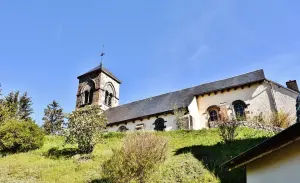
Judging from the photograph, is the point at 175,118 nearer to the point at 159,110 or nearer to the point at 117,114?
the point at 159,110

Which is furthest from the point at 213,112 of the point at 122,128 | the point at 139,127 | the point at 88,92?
the point at 88,92

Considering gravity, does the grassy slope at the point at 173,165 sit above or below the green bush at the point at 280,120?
below

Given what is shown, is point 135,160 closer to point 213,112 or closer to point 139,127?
point 213,112

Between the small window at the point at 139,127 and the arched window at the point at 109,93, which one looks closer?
the small window at the point at 139,127

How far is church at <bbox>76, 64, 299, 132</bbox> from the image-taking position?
19875mm

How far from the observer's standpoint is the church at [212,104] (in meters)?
19.9

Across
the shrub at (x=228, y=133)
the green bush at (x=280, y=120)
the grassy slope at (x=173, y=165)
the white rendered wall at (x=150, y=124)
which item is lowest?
the grassy slope at (x=173, y=165)

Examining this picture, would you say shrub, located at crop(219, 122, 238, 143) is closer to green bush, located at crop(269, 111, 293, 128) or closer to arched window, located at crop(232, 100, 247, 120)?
green bush, located at crop(269, 111, 293, 128)

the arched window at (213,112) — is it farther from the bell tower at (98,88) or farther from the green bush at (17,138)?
the bell tower at (98,88)

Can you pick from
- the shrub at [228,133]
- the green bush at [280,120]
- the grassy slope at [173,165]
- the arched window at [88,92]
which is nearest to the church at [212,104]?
the green bush at [280,120]

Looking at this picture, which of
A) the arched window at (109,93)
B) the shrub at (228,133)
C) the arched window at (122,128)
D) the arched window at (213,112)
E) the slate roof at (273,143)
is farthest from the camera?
the arched window at (109,93)

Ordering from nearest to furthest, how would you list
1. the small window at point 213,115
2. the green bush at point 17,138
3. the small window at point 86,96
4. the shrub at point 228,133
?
the shrub at point 228,133 → the green bush at point 17,138 → the small window at point 213,115 → the small window at point 86,96

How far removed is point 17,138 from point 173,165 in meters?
12.2

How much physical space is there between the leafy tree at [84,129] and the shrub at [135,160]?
5.87 m
